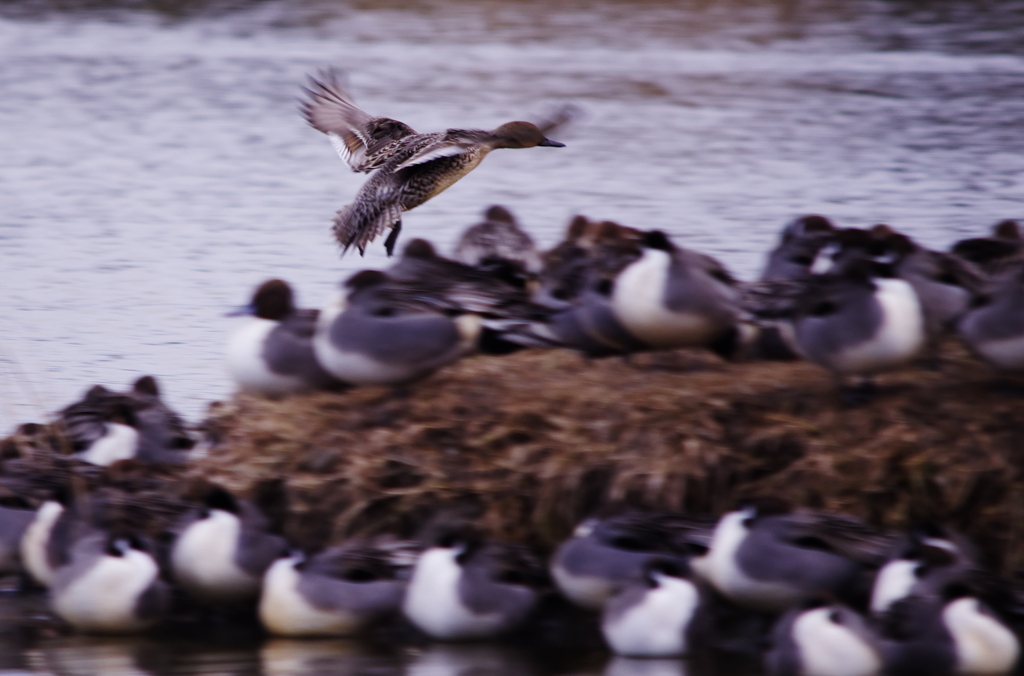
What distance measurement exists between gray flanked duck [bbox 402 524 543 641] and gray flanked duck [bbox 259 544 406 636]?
10 cm

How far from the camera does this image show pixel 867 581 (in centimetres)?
443

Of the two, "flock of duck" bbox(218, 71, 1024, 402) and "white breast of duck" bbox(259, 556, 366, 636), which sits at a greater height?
"flock of duck" bbox(218, 71, 1024, 402)

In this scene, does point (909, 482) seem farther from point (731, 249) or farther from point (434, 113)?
point (434, 113)

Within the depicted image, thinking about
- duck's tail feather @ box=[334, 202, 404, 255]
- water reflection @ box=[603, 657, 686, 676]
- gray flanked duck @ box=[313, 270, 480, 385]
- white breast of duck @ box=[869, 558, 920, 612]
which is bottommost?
water reflection @ box=[603, 657, 686, 676]

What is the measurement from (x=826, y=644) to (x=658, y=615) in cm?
52

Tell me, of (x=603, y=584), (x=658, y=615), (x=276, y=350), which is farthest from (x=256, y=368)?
(x=658, y=615)

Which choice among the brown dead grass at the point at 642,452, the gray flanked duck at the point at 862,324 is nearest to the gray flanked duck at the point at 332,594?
the brown dead grass at the point at 642,452

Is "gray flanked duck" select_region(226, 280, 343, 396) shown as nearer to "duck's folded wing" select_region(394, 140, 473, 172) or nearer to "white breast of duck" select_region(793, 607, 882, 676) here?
"duck's folded wing" select_region(394, 140, 473, 172)

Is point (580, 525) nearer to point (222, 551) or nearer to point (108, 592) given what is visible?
Result: point (222, 551)

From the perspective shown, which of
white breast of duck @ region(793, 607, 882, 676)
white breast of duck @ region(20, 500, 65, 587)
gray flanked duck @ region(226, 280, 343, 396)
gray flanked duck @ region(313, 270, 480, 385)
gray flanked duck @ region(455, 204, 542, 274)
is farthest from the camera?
gray flanked duck @ region(455, 204, 542, 274)

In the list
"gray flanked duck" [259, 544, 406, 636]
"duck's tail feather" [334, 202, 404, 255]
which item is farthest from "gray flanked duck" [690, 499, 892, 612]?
"duck's tail feather" [334, 202, 404, 255]

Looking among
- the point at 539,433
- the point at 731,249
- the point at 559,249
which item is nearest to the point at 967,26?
the point at 731,249

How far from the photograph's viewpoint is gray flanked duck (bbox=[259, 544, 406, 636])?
182 inches

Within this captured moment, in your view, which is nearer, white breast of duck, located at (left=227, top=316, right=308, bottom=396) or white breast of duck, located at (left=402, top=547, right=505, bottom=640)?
white breast of duck, located at (left=402, top=547, right=505, bottom=640)
